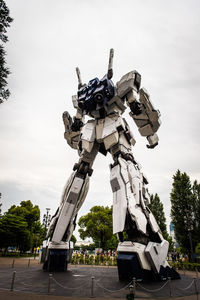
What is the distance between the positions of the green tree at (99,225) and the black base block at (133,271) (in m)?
24.8

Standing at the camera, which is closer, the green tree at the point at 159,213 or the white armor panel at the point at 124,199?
the white armor panel at the point at 124,199

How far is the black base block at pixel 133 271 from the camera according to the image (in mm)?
6211

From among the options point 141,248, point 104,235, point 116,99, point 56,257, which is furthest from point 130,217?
point 104,235

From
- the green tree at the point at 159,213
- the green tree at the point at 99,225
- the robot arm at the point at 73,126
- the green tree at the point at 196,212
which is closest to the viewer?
the robot arm at the point at 73,126

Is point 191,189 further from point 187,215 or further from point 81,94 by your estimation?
point 81,94

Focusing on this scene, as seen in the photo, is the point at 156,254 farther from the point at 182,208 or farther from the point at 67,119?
the point at 182,208

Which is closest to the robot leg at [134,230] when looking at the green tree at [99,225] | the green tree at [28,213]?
the green tree at [99,225]

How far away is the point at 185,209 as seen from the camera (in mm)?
22469

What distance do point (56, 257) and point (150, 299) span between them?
5.19m

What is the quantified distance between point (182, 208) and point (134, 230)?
18348 mm

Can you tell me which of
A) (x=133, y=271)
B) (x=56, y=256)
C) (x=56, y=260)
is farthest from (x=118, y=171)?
(x=56, y=260)

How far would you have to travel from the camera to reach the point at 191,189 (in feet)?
76.9

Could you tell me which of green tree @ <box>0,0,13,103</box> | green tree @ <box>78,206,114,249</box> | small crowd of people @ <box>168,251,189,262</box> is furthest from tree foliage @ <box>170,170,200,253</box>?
green tree @ <box>0,0,13,103</box>

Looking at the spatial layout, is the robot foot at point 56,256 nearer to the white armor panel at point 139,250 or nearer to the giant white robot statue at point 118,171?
the giant white robot statue at point 118,171
